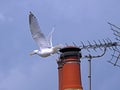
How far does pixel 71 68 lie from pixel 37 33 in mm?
1867

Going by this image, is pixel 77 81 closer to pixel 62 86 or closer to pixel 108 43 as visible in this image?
pixel 62 86

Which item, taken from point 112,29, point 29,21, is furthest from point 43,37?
point 112,29

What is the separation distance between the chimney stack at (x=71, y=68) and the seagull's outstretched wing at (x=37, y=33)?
83 cm

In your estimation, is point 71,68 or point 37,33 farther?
point 71,68

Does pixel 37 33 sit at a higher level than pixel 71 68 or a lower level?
higher

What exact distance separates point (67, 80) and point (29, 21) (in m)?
2.59

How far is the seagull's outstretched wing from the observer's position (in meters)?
18.9

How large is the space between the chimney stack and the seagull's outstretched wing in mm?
830

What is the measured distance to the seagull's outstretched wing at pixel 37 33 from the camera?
18859mm

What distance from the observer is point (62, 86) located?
784 inches

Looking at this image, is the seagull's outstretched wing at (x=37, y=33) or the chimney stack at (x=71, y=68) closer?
the seagull's outstretched wing at (x=37, y=33)

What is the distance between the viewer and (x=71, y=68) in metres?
19.5

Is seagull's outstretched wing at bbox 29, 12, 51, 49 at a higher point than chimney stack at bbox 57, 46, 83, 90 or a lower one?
higher

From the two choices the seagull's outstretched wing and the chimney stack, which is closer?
the seagull's outstretched wing
